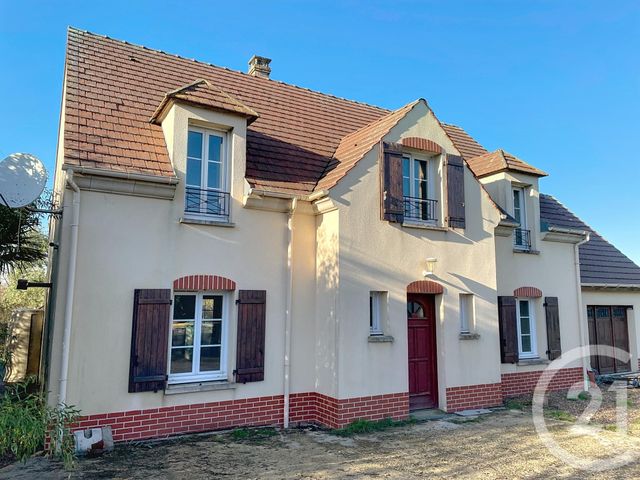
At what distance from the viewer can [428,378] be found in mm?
10203

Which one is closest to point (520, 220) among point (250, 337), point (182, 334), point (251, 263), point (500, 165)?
point (500, 165)

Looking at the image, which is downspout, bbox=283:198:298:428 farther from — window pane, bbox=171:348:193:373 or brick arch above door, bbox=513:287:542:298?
brick arch above door, bbox=513:287:542:298

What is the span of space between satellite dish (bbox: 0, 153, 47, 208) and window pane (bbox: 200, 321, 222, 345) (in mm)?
3593

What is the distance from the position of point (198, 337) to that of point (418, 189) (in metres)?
5.64

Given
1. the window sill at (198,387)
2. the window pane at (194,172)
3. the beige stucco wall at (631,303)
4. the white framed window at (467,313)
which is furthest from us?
the beige stucco wall at (631,303)

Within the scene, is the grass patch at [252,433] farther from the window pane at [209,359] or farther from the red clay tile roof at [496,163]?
the red clay tile roof at [496,163]

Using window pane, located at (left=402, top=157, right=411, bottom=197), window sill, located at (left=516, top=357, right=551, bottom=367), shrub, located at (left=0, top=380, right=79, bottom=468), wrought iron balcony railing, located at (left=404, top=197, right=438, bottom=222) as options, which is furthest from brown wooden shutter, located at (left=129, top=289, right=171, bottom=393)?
window sill, located at (left=516, top=357, right=551, bottom=367)

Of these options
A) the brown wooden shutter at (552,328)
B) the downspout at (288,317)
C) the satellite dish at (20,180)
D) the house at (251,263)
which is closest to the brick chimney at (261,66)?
the house at (251,263)

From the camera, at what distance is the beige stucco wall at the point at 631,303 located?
15.0 metres

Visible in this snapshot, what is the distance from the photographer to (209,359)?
8.59 metres

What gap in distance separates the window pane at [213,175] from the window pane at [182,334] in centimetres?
266

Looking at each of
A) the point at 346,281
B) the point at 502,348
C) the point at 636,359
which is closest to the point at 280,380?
the point at 346,281

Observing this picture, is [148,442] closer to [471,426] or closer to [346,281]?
[346,281]

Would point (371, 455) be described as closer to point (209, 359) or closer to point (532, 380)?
point (209, 359)
